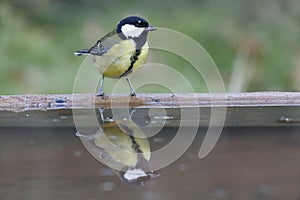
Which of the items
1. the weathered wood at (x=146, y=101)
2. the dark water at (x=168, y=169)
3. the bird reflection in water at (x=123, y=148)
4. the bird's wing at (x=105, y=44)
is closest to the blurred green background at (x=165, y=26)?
the bird's wing at (x=105, y=44)

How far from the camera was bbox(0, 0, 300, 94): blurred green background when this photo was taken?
6.71 m

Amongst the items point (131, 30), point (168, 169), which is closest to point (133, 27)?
point (131, 30)

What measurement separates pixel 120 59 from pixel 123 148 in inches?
39.9

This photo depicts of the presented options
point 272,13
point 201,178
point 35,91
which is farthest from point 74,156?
point 272,13

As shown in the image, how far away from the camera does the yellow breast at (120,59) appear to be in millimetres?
4168

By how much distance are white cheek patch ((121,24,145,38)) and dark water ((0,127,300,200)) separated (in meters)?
0.89

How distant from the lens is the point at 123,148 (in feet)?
10.8

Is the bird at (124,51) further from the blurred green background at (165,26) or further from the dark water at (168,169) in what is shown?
the blurred green background at (165,26)

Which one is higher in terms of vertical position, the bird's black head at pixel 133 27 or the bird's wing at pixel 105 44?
the bird's black head at pixel 133 27

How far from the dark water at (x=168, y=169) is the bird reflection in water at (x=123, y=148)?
41mm

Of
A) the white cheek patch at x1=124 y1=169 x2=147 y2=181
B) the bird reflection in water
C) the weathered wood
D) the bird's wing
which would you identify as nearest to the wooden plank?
the weathered wood

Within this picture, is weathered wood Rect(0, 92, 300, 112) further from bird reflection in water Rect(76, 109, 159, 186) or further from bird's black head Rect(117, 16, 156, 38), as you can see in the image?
bird's black head Rect(117, 16, 156, 38)

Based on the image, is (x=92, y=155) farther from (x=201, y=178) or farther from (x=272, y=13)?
(x=272, y=13)

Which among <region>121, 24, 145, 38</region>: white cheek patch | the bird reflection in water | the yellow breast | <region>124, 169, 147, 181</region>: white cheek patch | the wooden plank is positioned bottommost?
<region>124, 169, 147, 181</region>: white cheek patch
